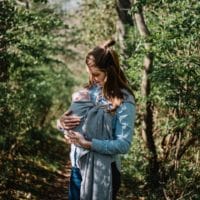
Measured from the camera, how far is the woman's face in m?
3.46

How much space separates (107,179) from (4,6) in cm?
442

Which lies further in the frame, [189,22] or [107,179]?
[189,22]

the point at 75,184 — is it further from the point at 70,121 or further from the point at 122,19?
the point at 122,19

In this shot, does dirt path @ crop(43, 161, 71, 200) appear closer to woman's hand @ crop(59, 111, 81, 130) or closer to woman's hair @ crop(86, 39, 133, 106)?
woman's hand @ crop(59, 111, 81, 130)

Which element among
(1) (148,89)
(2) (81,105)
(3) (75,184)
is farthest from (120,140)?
(1) (148,89)

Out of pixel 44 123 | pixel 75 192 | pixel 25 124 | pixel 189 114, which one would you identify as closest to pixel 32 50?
pixel 189 114

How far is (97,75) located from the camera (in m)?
3.49

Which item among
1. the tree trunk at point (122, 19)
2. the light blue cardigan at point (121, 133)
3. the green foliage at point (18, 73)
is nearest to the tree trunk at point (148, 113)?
the green foliage at point (18, 73)

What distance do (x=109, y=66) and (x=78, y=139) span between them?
1.73ft

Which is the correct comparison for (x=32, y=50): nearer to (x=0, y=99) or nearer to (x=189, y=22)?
(x=0, y=99)

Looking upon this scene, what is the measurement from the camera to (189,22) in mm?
5863

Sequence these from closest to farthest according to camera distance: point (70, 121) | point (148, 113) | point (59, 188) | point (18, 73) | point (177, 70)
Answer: point (70, 121) < point (177, 70) < point (148, 113) < point (59, 188) < point (18, 73)

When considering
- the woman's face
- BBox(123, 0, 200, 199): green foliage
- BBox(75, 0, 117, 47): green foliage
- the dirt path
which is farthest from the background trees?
the woman's face

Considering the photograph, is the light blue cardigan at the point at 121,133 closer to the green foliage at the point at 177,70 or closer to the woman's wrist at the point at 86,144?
the woman's wrist at the point at 86,144
